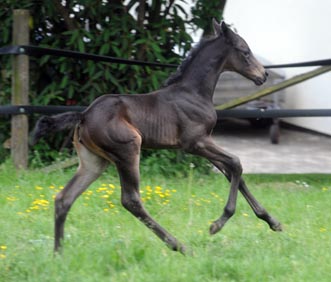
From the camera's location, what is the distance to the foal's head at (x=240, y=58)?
23.1ft

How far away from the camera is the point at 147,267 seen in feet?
18.6

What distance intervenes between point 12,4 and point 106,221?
3654 mm

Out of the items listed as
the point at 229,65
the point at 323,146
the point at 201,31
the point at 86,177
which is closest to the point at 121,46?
the point at 201,31

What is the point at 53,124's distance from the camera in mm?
6348

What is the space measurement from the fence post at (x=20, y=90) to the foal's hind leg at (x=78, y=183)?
122 inches

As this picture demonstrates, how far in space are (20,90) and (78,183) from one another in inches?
129

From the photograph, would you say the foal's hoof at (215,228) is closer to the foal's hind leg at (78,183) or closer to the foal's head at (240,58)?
the foal's hind leg at (78,183)

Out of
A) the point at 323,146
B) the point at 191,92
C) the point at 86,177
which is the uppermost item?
the point at 191,92

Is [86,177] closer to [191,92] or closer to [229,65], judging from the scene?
[191,92]

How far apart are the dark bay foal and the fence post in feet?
9.53

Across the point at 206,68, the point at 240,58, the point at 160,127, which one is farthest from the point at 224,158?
the point at 240,58

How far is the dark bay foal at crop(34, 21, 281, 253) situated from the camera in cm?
629

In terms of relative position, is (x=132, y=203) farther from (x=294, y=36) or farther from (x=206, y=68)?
(x=294, y=36)

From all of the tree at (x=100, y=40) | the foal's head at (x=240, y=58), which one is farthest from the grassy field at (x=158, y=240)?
the foal's head at (x=240, y=58)
